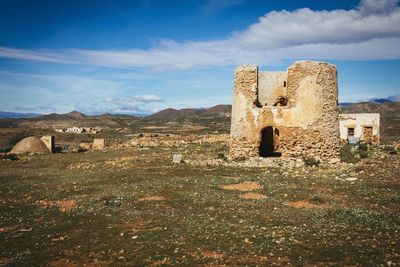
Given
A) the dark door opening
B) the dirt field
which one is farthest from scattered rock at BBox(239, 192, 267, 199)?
the dark door opening

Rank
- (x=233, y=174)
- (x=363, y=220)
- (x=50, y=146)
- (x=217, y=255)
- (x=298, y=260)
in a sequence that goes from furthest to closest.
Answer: (x=50, y=146)
(x=233, y=174)
(x=363, y=220)
(x=217, y=255)
(x=298, y=260)

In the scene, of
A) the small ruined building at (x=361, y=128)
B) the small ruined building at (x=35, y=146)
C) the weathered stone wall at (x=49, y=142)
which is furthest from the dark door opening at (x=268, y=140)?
the weathered stone wall at (x=49, y=142)

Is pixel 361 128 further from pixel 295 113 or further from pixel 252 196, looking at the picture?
pixel 252 196

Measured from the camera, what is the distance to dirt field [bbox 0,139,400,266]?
8.30 metres

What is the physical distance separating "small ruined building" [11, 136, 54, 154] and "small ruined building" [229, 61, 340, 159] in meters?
23.5

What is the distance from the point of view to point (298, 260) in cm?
773

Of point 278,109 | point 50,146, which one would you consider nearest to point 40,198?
point 278,109

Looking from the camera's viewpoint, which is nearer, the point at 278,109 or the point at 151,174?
the point at 151,174

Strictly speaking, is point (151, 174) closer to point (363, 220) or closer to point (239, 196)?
point (239, 196)

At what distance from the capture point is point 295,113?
2239 cm

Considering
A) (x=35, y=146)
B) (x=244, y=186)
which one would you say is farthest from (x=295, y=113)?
(x=35, y=146)

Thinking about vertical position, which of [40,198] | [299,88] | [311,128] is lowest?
[40,198]

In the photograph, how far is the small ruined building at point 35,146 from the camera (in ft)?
124

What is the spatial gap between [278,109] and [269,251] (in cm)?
1557
